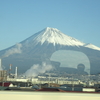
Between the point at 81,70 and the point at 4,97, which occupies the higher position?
the point at 81,70

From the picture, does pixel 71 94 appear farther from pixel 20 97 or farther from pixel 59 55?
pixel 59 55

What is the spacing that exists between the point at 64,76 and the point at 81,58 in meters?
1.87

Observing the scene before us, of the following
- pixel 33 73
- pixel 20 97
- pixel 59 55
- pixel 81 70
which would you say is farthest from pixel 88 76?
pixel 33 73

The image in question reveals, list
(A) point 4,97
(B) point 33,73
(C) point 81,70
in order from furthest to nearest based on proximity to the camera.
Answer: (B) point 33,73 < (C) point 81,70 < (A) point 4,97

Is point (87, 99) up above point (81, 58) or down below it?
below

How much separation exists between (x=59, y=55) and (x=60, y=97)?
3.79 meters

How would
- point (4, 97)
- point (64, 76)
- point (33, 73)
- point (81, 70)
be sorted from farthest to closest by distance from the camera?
1. point (33, 73)
2. point (64, 76)
3. point (81, 70)
4. point (4, 97)

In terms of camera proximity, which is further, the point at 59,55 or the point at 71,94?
the point at 59,55

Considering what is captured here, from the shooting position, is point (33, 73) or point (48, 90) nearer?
point (48, 90)

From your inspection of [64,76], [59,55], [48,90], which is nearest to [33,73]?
[64,76]

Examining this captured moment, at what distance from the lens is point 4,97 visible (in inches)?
214

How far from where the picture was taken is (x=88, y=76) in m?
8.87

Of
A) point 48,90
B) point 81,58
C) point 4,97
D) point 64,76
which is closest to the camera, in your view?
point 4,97

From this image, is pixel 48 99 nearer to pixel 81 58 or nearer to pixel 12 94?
pixel 12 94
